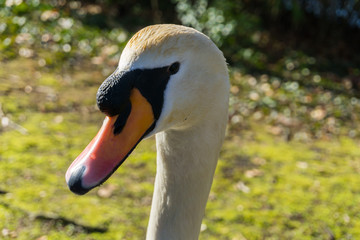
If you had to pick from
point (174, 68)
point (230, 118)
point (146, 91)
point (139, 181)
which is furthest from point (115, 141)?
point (230, 118)

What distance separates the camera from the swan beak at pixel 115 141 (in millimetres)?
1635

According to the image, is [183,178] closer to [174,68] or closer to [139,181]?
[174,68]

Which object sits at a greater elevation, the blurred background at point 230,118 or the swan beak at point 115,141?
the swan beak at point 115,141

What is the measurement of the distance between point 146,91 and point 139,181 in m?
2.49

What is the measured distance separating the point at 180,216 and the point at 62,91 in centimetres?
370

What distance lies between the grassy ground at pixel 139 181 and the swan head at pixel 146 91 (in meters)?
1.87

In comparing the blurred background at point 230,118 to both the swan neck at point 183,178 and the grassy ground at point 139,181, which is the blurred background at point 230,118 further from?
the swan neck at point 183,178

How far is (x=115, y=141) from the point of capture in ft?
5.59

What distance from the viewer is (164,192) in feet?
6.67

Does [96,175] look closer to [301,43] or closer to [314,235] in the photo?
[314,235]

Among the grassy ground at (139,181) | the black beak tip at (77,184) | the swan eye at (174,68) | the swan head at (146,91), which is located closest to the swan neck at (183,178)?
the swan head at (146,91)

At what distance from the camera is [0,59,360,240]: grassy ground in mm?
3598

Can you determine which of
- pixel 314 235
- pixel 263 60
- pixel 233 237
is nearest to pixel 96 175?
pixel 233 237

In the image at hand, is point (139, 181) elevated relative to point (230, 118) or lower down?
elevated
